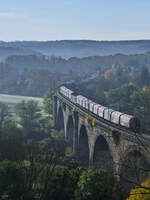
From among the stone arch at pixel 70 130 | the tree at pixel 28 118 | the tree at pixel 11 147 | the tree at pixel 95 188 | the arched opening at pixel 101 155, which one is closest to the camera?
the tree at pixel 95 188

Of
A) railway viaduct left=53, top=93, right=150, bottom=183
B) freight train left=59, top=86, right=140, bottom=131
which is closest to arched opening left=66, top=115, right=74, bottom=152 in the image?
railway viaduct left=53, top=93, right=150, bottom=183

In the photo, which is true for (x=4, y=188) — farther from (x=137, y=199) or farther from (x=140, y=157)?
(x=140, y=157)

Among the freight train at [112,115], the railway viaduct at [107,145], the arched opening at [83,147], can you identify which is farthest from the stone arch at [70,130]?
the arched opening at [83,147]

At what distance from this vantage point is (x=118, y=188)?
109ft

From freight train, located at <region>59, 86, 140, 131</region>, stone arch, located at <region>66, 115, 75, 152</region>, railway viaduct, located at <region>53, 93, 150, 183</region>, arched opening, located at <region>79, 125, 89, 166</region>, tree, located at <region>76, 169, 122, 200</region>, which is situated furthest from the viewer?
stone arch, located at <region>66, 115, 75, 152</region>

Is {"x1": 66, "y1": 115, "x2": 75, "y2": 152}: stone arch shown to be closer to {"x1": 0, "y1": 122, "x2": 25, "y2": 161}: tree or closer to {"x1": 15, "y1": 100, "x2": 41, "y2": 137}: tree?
{"x1": 15, "y1": 100, "x2": 41, "y2": 137}: tree

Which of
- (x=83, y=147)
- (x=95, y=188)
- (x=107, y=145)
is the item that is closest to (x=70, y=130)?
(x=83, y=147)

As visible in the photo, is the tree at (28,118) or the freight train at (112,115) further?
the tree at (28,118)

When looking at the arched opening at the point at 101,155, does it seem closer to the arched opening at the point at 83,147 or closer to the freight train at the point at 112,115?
the freight train at the point at 112,115

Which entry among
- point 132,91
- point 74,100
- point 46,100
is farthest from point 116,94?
point 74,100

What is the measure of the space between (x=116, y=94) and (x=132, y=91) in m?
6.58

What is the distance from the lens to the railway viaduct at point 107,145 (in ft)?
120

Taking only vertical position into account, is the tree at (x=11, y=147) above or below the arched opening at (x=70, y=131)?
above

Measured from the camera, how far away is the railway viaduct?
120 feet
